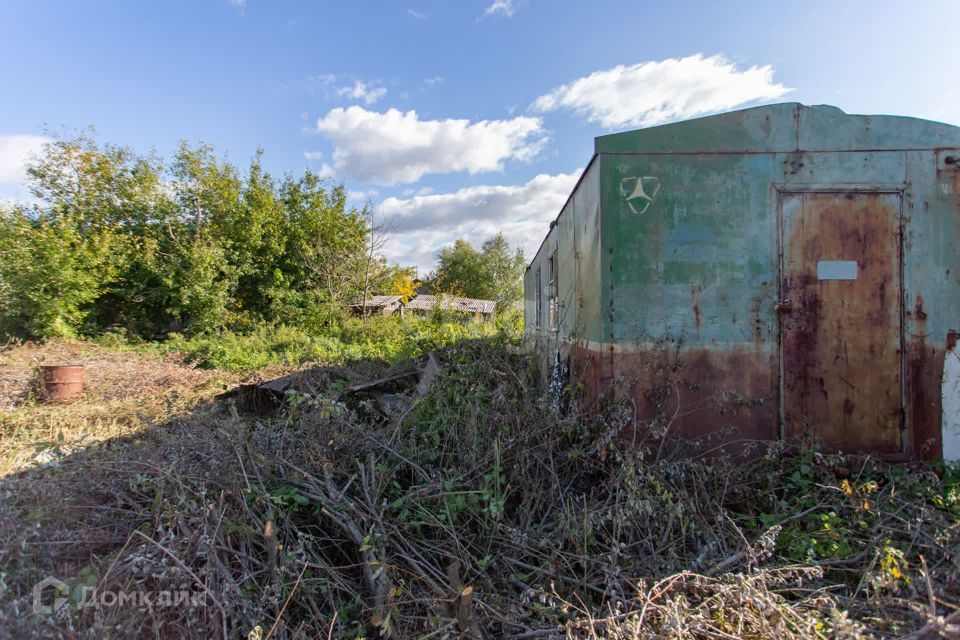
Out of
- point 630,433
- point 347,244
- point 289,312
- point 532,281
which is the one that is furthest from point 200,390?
point 347,244

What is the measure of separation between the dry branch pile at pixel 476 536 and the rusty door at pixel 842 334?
0.49 m

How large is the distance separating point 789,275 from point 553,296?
10.7ft

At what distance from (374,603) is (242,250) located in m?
18.2

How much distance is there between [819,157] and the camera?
4172 millimetres

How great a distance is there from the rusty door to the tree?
38.3 m

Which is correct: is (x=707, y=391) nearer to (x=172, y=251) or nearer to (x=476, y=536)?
(x=476, y=536)

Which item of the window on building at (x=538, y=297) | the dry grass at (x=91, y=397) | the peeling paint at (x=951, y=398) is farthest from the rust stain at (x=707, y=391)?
the window on building at (x=538, y=297)

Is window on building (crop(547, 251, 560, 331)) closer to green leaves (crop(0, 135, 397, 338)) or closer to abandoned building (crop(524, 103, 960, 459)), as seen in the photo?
abandoned building (crop(524, 103, 960, 459))

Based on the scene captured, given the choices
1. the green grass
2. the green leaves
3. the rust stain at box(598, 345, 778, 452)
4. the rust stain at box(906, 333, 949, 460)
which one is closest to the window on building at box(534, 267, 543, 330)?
the green grass

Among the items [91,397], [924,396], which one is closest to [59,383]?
[91,397]

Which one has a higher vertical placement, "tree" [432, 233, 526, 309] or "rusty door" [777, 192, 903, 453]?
"tree" [432, 233, 526, 309]

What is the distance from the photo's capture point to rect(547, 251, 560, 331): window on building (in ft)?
21.4

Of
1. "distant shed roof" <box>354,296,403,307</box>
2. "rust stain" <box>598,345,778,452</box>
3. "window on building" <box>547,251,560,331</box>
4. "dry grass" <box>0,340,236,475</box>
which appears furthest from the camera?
"distant shed roof" <box>354,296,403,307</box>

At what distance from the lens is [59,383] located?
8266 millimetres
